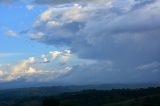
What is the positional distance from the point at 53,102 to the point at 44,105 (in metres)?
4.61

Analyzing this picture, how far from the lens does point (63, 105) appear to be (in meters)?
177

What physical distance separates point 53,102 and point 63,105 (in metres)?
9.04

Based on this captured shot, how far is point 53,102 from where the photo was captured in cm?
18450

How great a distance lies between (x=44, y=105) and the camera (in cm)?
18350

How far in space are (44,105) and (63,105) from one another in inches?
452
